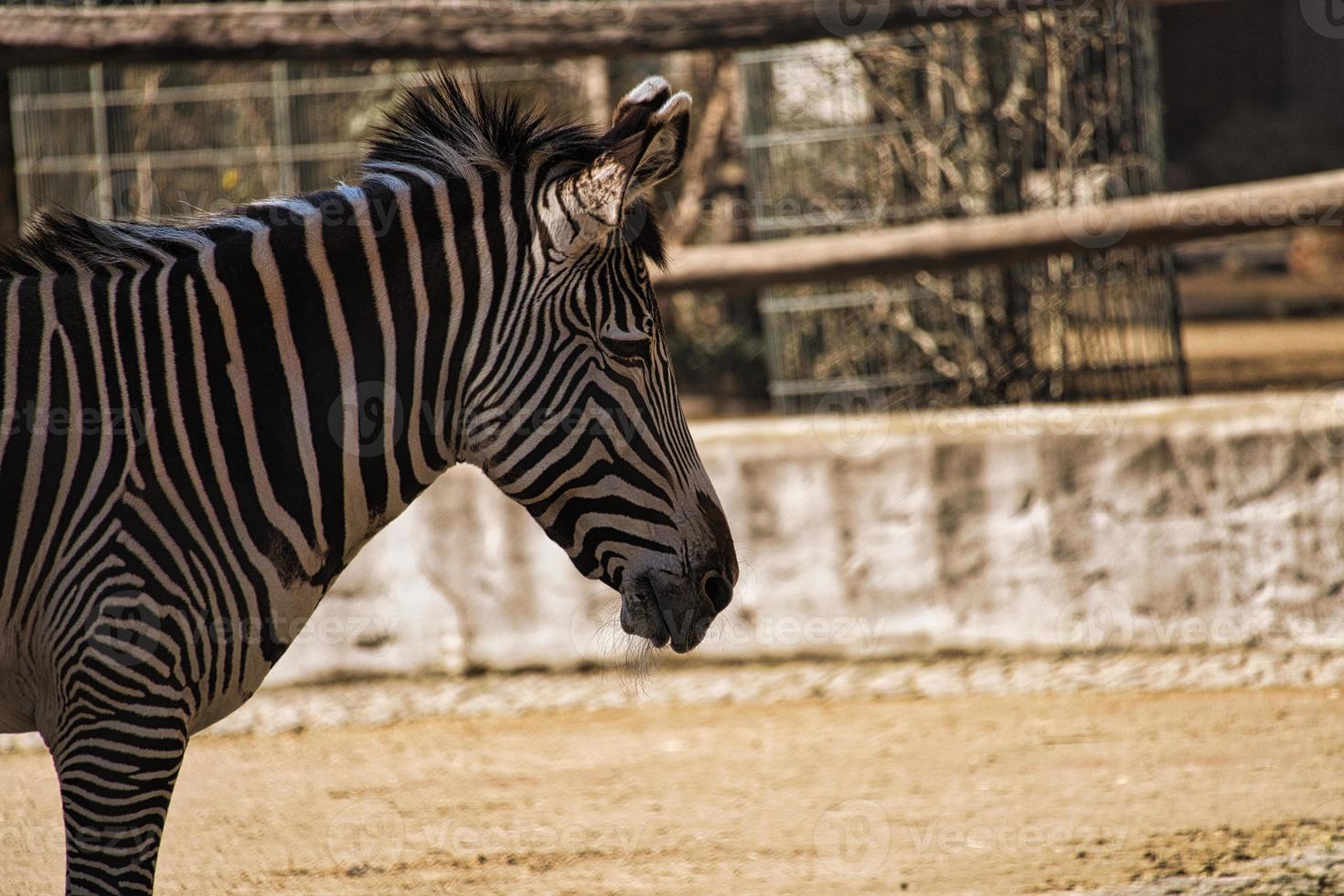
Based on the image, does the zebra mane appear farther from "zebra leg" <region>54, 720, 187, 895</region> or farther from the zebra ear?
"zebra leg" <region>54, 720, 187, 895</region>

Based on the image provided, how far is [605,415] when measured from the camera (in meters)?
2.62

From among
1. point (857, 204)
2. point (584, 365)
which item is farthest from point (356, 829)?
point (857, 204)

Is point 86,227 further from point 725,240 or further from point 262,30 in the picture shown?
point 725,240

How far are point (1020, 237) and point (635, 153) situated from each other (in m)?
Result: 3.93

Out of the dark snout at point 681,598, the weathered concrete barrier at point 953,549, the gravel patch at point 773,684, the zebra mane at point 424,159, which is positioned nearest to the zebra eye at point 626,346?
the zebra mane at point 424,159

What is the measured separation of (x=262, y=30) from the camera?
18.6ft

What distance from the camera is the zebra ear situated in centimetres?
251

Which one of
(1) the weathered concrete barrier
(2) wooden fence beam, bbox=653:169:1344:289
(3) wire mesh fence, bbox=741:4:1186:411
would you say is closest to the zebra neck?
(1) the weathered concrete barrier

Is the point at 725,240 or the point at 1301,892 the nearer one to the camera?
the point at 1301,892

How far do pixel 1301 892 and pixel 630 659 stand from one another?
1940mm

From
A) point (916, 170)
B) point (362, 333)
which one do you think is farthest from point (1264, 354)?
point (362, 333)

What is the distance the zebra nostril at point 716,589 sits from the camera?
8.50 feet

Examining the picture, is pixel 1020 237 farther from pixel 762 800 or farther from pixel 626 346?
pixel 626 346

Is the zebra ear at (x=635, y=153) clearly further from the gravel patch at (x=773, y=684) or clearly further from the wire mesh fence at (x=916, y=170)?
the wire mesh fence at (x=916, y=170)
